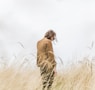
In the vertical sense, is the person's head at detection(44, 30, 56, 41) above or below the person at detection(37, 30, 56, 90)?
above

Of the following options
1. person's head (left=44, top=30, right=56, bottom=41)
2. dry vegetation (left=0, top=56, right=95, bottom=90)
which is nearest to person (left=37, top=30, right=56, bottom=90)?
person's head (left=44, top=30, right=56, bottom=41)

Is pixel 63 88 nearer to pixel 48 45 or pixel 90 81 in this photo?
pixel 90 81

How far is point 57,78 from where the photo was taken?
16.9 feet

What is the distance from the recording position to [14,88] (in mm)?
4355

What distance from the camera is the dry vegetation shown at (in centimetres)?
441

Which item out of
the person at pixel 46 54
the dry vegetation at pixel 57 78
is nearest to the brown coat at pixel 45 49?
the person at pixel 46 54

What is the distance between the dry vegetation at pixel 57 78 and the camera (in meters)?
4.41

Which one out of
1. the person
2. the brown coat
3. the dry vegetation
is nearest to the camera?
the dry vegetation

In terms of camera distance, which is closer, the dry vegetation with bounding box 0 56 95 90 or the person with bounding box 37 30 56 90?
the dry vegetation with bounding box 0 56 95 90

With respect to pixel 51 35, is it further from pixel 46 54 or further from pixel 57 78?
pixel 57 78

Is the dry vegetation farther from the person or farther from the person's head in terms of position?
the person's head

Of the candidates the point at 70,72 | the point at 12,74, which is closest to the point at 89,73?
the point at 70,72

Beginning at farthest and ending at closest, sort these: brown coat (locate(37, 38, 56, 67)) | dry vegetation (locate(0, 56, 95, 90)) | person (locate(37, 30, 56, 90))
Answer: brown coat (locate(37, 38, 56, 67)), person (locate(37, 30, 56, 90)), dry vegetation (locate(0, 56, 95, 90))

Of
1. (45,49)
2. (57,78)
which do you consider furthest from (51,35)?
(57,78)
